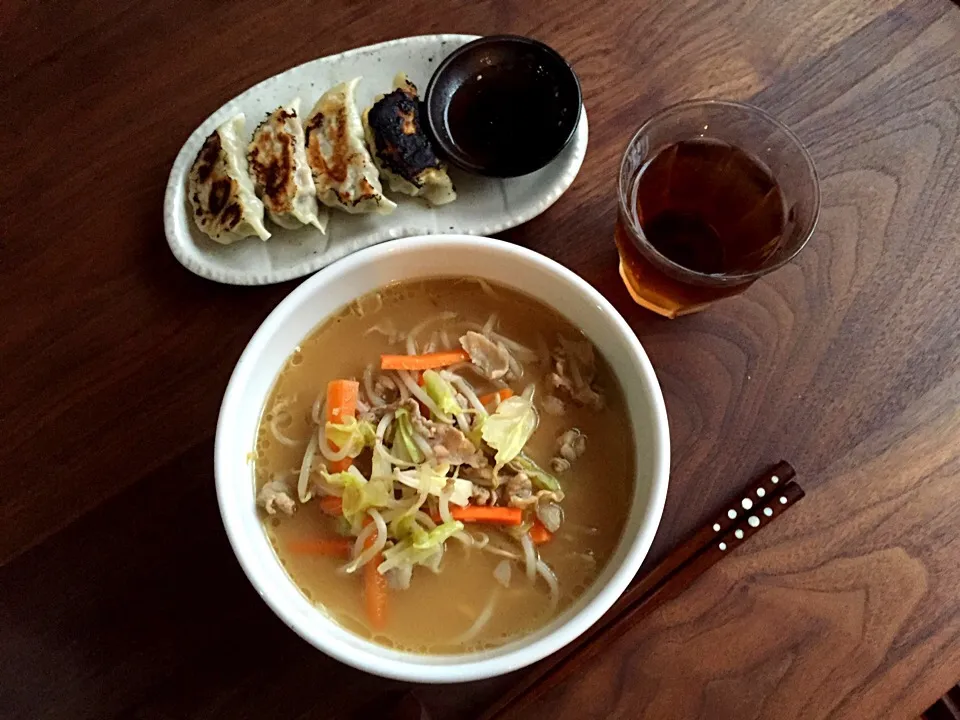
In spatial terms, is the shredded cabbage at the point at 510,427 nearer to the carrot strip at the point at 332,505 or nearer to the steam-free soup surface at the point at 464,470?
the steam-free soup surface at the point at 464,470

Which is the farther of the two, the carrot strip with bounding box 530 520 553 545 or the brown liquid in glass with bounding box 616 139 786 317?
the brown liquid in glass with bounding box 616 139 786 317

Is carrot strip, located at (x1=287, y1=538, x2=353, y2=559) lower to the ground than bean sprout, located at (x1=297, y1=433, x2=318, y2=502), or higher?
lower

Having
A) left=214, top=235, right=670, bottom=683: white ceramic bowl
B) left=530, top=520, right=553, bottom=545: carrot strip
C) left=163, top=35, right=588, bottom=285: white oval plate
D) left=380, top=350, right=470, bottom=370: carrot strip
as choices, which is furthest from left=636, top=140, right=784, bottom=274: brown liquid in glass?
left=530, top=520, right=553, bottom=545: carrot strip

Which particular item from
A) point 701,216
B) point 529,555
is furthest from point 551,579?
point 701,216

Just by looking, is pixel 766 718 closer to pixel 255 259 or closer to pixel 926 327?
pixel 926 327

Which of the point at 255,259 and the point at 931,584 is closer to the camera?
the point at 931,584

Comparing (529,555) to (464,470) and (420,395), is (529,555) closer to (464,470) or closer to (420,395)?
(464,470)

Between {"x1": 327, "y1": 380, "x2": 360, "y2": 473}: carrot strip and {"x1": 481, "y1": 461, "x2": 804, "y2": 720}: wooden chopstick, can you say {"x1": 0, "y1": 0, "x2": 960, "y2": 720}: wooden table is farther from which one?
{"x1": 327, "y1": 380, "x2": 360, "y2": 473}: carrot strip

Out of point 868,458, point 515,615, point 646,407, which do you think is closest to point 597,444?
point 646,407
